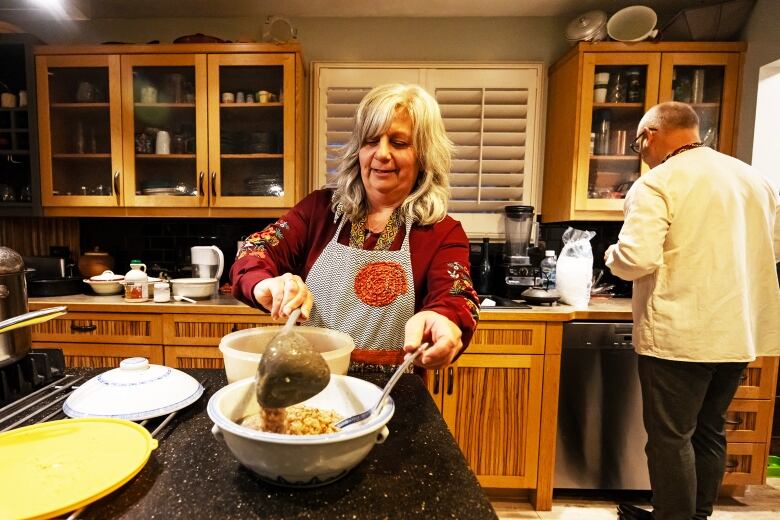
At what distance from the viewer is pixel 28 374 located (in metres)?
0.78

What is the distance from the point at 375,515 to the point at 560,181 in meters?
2.05

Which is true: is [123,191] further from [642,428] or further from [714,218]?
[642,428]

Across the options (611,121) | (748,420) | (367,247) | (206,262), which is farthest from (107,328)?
(748,420)

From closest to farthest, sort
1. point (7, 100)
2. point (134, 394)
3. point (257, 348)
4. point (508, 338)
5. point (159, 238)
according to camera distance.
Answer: point (134, 394), point (257, 348), point (508, 338), point (7, 100), point (159, 238)

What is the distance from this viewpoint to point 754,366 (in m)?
1.78

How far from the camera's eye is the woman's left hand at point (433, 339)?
659 millimetres

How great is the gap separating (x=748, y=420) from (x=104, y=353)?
9.43ft

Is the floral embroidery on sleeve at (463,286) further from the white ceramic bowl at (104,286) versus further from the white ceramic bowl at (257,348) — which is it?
the white ceramic bowl at (104,286)

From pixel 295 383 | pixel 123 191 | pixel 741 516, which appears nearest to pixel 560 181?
pixel 741 516

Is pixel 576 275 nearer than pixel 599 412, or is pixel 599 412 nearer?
pixel 599 412

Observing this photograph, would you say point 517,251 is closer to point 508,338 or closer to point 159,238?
point 508,338

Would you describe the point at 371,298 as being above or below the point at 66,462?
above

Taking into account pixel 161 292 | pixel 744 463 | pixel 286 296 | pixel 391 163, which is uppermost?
pixel 391 163

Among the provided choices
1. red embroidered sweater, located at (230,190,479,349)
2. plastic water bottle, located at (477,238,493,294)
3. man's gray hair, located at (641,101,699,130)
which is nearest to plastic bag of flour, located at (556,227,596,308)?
plastic water bottle, located at (477,238,493,294)
